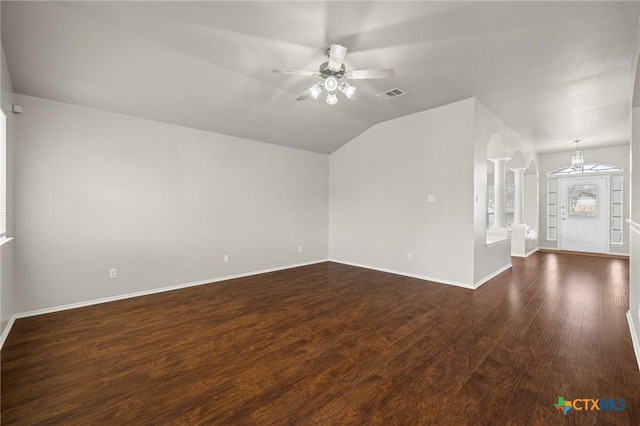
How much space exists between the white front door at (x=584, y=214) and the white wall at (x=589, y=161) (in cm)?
32

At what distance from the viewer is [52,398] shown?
1.83 meters

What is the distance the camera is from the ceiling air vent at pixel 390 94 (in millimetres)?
3961

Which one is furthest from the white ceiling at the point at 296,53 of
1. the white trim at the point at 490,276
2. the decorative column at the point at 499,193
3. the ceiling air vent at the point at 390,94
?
the white trim at the point at 490,276

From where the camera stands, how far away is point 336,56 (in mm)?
2598

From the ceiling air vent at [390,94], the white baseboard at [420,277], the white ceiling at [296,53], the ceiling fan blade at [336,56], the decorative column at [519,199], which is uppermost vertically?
the ceiling air vent at [390,94]

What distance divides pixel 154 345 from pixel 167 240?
198cm

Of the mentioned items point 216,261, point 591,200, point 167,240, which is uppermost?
point 591,200

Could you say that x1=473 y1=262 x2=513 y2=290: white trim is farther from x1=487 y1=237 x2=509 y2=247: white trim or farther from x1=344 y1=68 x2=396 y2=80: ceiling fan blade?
x1=344 y1=68 x2=396 y2=80: ceiling fan blade

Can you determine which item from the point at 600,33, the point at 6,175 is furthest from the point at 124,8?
the point at 600,33

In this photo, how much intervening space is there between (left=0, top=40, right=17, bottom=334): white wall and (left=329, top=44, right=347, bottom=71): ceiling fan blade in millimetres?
3017

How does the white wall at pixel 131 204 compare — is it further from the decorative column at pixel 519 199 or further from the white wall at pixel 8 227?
the decorative column at pixel 519 199

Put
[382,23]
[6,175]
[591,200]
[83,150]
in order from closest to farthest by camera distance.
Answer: [382,23]
[6,175]
[83,150]
[591,200]

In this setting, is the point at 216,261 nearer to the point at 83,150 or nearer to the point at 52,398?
the point at 83,150

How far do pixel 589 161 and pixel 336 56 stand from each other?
8720 millimetres
